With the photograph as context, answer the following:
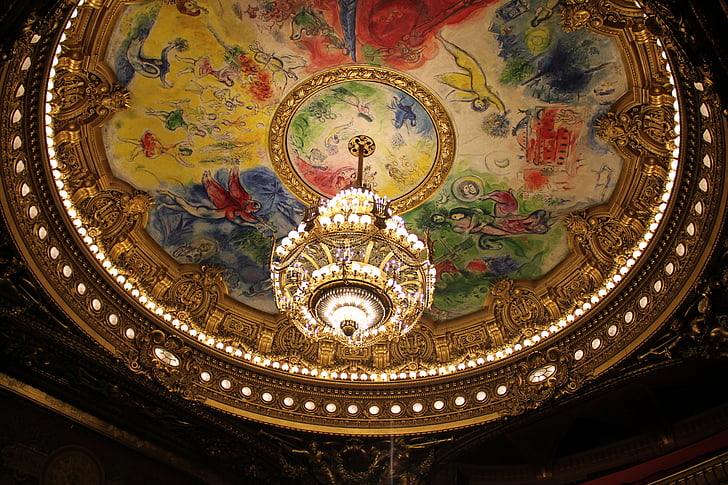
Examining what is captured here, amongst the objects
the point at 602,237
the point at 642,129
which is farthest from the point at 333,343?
the point at 642,129

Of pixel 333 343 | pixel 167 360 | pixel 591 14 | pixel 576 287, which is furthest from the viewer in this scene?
pixel 333 343

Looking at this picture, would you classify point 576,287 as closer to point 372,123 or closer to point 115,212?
point 372,123

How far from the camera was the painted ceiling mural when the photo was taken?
11.1 metres

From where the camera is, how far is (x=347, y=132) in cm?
1299

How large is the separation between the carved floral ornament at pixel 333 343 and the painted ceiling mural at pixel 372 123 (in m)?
0.40

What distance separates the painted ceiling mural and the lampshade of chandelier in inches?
55.5

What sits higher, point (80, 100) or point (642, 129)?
point (642, 129)

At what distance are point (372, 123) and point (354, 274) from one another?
4020 mm

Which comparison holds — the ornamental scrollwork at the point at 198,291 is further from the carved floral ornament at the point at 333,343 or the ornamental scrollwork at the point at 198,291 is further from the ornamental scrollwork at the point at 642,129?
the ornamental scrollwork at the point at 642,129

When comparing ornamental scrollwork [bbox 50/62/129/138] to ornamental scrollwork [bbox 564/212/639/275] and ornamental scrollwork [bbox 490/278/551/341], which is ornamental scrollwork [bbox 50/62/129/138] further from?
ornamental scrollwork [bbox 564/212/639/275]

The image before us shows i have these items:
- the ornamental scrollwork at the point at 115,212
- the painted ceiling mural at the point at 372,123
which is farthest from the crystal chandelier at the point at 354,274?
the ornamental scrollwork at the point at 115,212

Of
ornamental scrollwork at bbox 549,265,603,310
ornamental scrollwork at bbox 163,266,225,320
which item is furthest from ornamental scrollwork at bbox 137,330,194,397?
ornamental scrollwork at bbox 549,265,603,310

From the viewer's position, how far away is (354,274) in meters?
9.92

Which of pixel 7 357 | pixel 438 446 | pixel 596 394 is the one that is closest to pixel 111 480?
pixel 7 357
